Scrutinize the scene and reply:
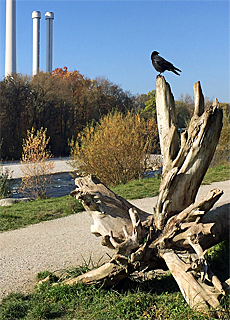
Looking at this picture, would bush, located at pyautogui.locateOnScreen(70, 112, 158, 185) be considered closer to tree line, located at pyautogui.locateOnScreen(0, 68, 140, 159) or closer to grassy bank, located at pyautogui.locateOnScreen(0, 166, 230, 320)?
grassy bank, located at pyautogui.locateOnScreen(0, 166, 230, 320)

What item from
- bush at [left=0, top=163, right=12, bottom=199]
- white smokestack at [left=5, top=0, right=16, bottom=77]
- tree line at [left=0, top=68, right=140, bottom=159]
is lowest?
bush at [left=0, top=163, right=12, bottom=199]

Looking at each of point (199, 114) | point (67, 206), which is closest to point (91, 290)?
point (199, 114)

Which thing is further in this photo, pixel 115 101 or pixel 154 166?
pixel 115 101

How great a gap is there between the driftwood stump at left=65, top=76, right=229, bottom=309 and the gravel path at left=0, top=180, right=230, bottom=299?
90 cm

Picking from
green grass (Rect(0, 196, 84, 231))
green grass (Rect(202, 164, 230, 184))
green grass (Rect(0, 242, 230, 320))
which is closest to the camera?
green grass (Rect(0, 242, 230, 320))

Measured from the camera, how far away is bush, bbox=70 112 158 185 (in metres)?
11.3

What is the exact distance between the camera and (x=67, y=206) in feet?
27.6

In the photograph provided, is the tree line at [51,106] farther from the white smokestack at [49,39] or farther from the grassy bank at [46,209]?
the grassy bank at [46,209]

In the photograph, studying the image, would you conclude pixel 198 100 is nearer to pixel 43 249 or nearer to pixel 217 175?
pixel 43 249

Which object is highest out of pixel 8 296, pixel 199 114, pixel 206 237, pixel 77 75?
pixel 77 75

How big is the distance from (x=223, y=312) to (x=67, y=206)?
547 centimetres

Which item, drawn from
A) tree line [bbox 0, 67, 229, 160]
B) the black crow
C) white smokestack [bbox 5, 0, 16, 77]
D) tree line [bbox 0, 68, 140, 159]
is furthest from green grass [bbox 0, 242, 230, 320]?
white smokestack [bbox 5, 0, 16, 77]

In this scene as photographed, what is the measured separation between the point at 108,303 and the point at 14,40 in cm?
2694

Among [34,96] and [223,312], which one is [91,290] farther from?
[34,96]
